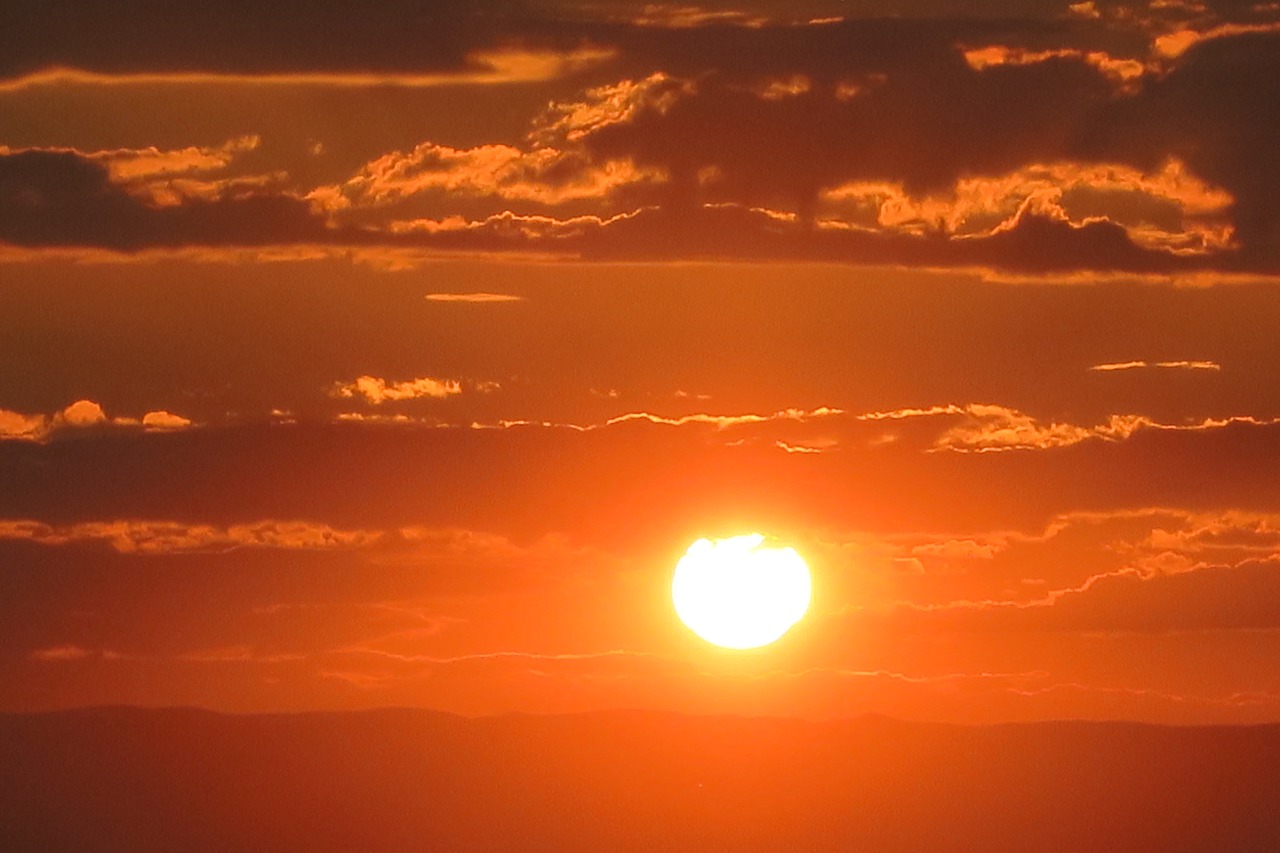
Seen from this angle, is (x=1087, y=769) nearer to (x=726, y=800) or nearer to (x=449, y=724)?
(x=726, y=800)

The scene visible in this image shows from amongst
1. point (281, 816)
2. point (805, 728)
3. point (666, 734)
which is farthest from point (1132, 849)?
point (281, 816)

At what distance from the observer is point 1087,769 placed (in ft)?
223

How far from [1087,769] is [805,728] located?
32.1 feet

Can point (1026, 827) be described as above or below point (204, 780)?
below

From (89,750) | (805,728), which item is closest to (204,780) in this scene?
(89,750)

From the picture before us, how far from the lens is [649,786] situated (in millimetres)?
65688

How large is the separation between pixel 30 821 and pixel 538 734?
15.7 metres

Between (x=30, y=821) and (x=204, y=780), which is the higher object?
(x=204, y=780)

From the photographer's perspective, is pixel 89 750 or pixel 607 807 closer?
pixel 607 807

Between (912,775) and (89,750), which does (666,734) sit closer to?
(912,775)

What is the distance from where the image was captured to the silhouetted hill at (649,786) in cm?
6109

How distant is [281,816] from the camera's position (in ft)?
214

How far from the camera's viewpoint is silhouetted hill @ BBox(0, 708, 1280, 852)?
61.1 metres

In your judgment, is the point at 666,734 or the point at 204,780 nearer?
the point at 666,734
